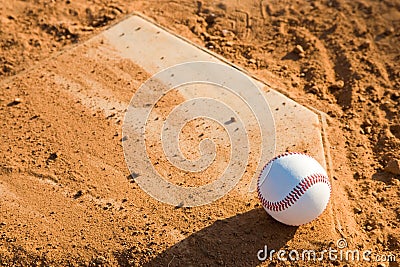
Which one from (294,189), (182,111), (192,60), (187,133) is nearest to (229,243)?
(294,189)

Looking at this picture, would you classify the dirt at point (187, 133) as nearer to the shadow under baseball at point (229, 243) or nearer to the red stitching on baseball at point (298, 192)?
the shadow under baseball at point (229, 243)

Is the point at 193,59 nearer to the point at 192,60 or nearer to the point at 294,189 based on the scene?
the point at 192,60

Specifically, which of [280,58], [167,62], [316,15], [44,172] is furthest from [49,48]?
[316,15]

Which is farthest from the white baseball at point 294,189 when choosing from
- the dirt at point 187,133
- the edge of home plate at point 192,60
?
the edge of home plate at point 192,60

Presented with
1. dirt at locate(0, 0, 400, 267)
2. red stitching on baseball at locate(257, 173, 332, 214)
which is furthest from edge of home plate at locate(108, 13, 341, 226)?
red stitching on baseball at locate(257, 173, 332, 214)

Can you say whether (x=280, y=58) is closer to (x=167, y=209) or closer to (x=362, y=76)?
(x=362, y=76)
